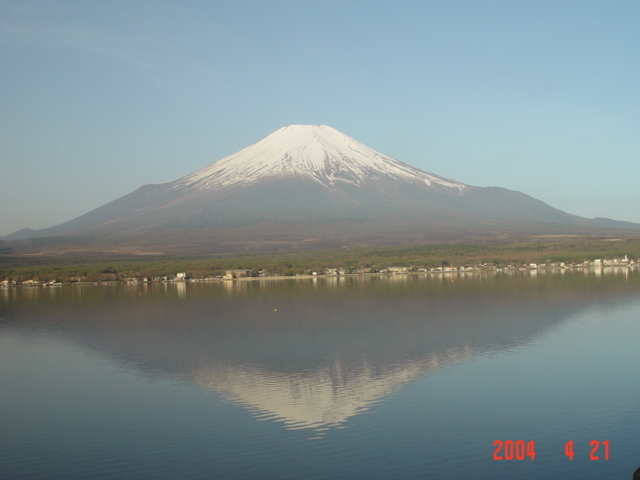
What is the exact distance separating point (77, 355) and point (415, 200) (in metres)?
110

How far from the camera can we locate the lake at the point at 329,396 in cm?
850

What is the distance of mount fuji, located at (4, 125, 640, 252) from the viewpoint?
89.4m

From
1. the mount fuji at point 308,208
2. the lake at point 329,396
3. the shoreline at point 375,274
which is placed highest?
the mount fuji at point 308,208

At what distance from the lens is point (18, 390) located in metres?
13.1

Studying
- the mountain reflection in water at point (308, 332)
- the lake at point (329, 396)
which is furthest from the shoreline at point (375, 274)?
the lake at point (329, 396)

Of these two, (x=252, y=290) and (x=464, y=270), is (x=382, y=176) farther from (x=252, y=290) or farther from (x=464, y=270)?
(x=252, y=290)

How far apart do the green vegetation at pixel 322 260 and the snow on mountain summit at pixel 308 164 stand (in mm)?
62354

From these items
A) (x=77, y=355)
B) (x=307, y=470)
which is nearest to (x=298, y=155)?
(x=77, y=355)

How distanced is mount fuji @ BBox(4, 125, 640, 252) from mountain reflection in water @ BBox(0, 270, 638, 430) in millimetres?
48032

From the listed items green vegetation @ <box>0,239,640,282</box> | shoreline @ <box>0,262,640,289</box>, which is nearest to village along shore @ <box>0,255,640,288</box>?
shoreline @ <box>0,262,640,289</box>
